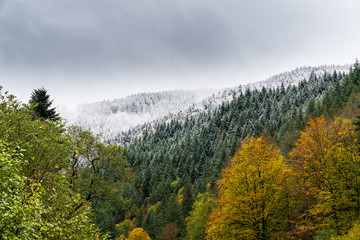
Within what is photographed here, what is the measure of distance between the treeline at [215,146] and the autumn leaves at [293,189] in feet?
86.3

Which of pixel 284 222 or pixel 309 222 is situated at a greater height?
pixel 309 222

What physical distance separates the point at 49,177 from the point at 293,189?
22.3 meters

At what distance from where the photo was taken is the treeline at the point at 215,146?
69125 mm

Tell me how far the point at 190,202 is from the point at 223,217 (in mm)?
51341

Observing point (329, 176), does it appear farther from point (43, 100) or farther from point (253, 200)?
point (43, 100)

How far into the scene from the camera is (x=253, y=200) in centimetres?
2139

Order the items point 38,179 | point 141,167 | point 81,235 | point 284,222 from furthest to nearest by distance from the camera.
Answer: point 141,167 < point 284,222 < point 38,179 < point 81,235

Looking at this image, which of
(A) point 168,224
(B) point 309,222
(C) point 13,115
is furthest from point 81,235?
(A) point 168,224

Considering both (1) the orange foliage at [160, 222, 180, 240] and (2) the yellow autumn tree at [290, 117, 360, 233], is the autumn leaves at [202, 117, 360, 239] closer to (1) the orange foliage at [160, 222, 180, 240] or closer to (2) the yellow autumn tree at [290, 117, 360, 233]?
(2) the yellow autumn tree at [290, 117, 360, 233]

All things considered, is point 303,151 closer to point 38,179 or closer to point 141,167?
point 38,179

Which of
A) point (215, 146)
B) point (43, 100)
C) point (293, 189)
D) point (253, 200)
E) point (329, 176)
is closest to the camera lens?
point (329, 176)

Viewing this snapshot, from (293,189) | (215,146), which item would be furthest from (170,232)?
(215,146)

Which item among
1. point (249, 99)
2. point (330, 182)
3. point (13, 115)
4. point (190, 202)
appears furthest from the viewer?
point (249, 99)

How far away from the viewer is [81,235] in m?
10.8
